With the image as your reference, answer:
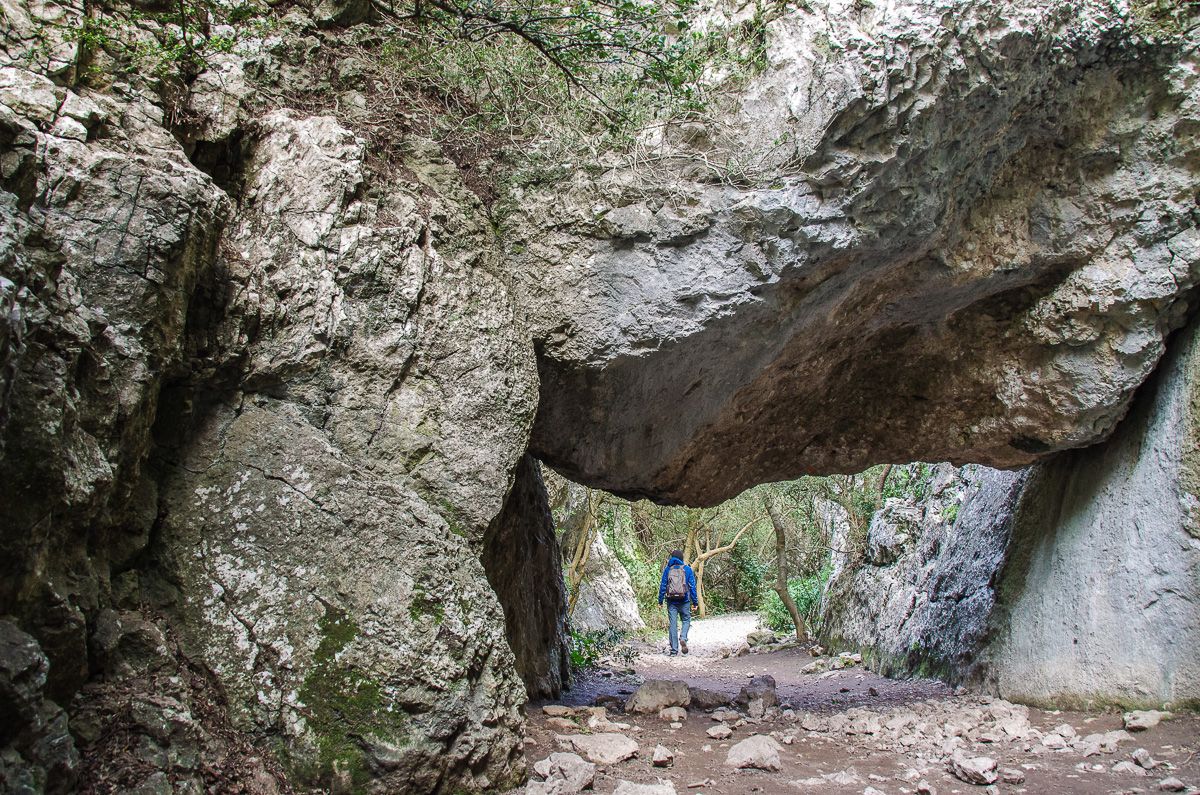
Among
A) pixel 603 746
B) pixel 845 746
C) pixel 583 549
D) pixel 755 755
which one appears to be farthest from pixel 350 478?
pixel 583 549

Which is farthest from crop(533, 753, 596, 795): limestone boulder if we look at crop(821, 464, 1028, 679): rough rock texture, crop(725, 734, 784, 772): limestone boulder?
crop(821, 464, 1028, 679): rough rock texture

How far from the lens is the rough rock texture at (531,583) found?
725 cm

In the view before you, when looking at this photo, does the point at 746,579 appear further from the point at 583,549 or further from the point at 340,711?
the point at 340,711

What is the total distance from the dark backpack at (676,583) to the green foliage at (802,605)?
300cm

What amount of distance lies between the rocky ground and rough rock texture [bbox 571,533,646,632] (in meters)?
9.68

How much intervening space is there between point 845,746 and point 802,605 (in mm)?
10171

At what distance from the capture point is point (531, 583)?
8203 millimetres

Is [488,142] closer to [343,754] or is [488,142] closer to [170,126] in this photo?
[170,126]

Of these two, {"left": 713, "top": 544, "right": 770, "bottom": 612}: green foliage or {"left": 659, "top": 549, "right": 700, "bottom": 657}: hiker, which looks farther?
{"left": 713, "top": 544, "right": 770, "bottom": 612}: green foliage

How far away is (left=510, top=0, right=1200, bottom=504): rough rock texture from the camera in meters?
5.28

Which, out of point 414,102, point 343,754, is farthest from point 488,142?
point 343,754

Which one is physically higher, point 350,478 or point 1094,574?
point 350,478

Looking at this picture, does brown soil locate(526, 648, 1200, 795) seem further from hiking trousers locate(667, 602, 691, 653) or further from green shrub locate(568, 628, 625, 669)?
hiking trousers locate(667, 602, 691, 653)

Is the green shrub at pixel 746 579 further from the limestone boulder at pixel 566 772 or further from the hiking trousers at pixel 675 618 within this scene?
the limestone boulder at pixel 566 772
